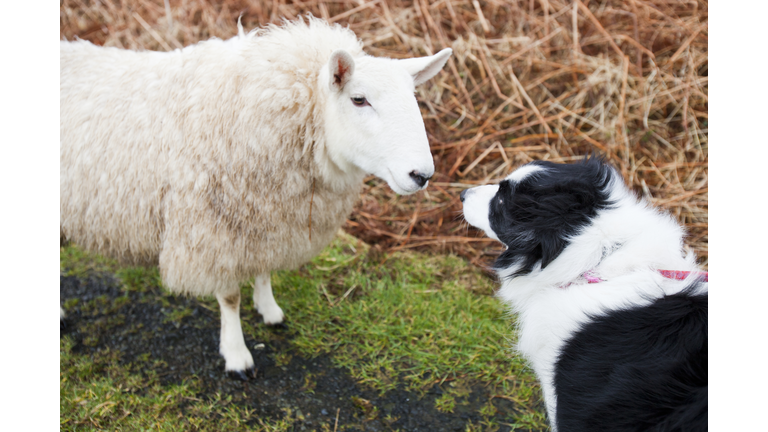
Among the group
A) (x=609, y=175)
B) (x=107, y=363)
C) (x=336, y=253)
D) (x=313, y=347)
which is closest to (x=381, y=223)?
(x=336, y=253)

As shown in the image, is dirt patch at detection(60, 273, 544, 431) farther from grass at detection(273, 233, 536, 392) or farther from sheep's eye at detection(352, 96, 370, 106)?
sheep's eye at detection(352, 96, 370, 106)

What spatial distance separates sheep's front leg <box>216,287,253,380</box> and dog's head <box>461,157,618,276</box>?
5.28ft

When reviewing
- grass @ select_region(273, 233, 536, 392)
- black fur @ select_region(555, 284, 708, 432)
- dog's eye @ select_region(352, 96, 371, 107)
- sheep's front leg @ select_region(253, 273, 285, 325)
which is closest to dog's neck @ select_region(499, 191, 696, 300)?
black fur @ select_region(555, 284, 708, 432)

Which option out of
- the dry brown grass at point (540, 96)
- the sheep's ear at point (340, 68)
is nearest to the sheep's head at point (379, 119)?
the sheep's ear at point (340, 68)

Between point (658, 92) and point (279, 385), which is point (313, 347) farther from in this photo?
point (658, 92)

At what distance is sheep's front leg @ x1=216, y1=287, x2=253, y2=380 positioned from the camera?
285cm

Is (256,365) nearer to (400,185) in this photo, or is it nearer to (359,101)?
(400,185)

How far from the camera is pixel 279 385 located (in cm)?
284

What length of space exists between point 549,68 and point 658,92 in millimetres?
1060

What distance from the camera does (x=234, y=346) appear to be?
2871 mm

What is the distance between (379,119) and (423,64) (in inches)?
17.0

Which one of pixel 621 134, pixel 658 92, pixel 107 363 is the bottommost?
pixel 107 363

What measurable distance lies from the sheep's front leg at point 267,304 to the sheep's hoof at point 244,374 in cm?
44

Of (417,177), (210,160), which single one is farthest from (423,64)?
(210,160)
